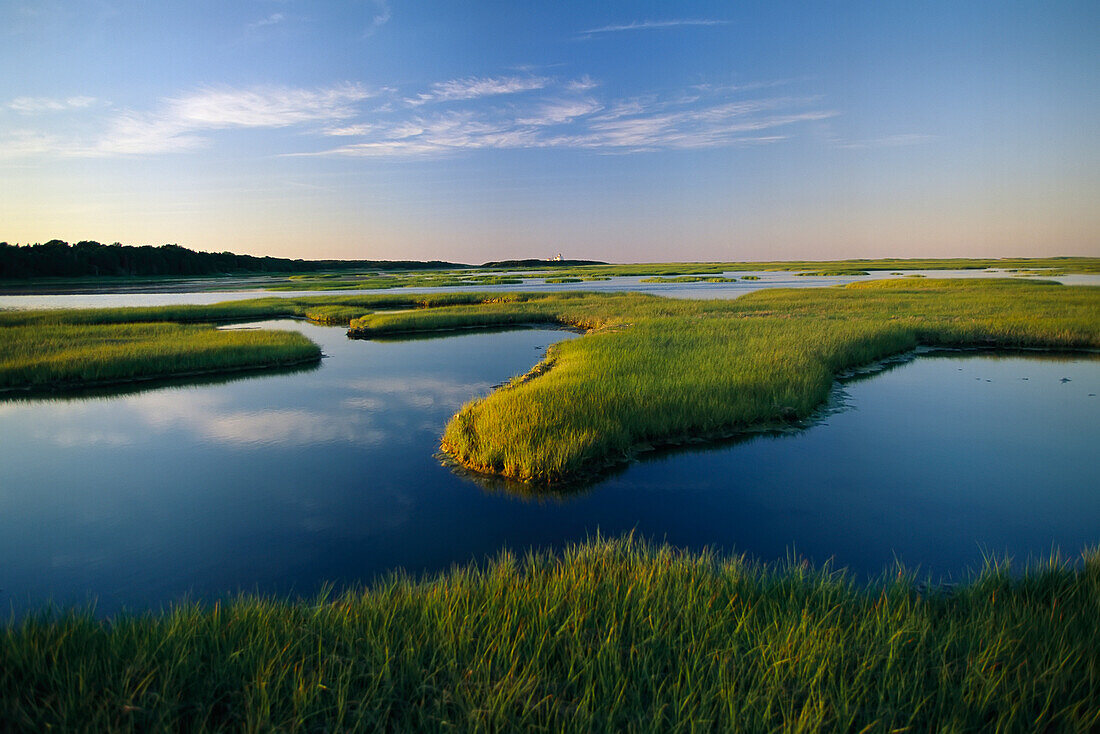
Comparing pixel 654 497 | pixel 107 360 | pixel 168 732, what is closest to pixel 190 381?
pixel 107 360

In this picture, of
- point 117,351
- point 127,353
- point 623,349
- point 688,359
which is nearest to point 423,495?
point 688,359

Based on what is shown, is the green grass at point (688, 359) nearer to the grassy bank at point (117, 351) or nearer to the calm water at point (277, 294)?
the grassy bank at point (117, 351)

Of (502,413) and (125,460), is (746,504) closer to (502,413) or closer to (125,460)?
(502,413)

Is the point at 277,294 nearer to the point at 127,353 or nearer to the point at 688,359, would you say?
the point at 127,353

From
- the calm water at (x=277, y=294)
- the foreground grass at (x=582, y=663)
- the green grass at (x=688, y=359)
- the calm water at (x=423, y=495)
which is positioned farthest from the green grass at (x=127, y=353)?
the calm water at (x=277, y=294)

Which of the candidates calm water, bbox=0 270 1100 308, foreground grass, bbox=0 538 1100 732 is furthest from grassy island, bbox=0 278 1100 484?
calm water, bbox=0 270 1100 308

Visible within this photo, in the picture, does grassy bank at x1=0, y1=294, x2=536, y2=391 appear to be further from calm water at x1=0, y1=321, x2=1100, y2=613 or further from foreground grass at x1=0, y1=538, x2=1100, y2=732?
foreground grass at x1=0, y1=538, x2=1100, y2=732
